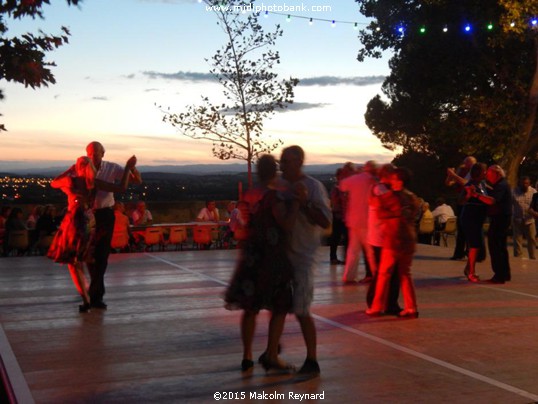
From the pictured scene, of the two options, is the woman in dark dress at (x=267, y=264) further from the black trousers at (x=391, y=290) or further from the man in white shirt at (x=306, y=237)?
the black trousers at (x=391, y=290)

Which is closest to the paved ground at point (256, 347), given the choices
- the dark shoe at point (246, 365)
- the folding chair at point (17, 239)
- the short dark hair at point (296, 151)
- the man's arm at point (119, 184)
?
the dark shoe at point (246, 365)

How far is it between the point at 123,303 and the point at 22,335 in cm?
221

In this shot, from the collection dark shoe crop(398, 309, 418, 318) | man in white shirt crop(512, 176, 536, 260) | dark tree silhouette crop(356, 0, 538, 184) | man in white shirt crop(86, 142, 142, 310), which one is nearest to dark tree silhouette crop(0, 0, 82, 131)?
man in white shirt crop(86, 142, 142, 310)

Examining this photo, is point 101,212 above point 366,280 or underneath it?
above

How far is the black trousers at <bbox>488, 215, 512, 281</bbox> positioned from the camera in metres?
12.4

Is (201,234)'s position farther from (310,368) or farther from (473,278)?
(310,368)

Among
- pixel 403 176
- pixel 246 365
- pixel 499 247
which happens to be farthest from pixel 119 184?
pixel 499 247

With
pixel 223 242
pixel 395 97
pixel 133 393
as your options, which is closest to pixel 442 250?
pixel 223 242

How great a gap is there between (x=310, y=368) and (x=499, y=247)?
21.7 ft

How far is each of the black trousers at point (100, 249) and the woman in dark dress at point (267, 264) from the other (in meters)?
3.71

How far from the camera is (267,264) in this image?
6.52m

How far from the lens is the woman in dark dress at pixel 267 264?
21.4ft

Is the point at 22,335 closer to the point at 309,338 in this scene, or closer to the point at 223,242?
the point at 309,338

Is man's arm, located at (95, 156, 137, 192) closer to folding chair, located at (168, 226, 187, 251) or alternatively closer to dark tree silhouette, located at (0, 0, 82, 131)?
dark tree silhouette, located at (0, 0, 82, 131)
